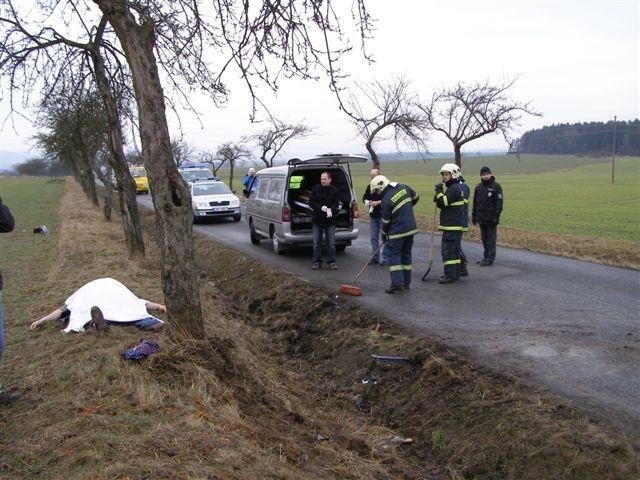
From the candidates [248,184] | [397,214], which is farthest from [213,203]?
[397,214]

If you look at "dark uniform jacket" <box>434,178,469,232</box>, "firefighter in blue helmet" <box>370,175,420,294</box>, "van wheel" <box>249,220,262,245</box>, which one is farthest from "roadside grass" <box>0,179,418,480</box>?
"van wheel" <box>249,220,262,245</box>

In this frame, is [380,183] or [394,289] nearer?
[394,289]

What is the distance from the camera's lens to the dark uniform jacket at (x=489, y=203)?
34.3ft

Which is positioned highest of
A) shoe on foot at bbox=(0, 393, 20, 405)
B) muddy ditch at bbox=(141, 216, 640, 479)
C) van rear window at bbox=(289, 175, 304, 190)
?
van rear window at bbox=(289, 175, 304, 190)

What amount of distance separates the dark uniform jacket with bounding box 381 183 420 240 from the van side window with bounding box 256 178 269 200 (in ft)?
17.9

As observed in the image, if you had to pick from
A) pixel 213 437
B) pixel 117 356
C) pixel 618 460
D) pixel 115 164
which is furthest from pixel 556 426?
pixel 115 164

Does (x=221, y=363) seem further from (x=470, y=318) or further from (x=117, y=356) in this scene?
(x=470, y=318)

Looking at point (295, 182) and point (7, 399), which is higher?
point (295, 182)

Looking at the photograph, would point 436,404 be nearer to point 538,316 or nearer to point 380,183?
point 538,316

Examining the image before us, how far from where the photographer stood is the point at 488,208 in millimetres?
10492

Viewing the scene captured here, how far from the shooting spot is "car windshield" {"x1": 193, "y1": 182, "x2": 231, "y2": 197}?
73.4 ft

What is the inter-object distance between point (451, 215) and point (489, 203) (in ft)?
5.07

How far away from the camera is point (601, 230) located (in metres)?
19.0

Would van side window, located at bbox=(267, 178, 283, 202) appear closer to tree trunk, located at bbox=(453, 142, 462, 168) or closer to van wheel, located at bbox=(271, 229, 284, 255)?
van wheel, located at bbox=(271, 229, 284, 255)
